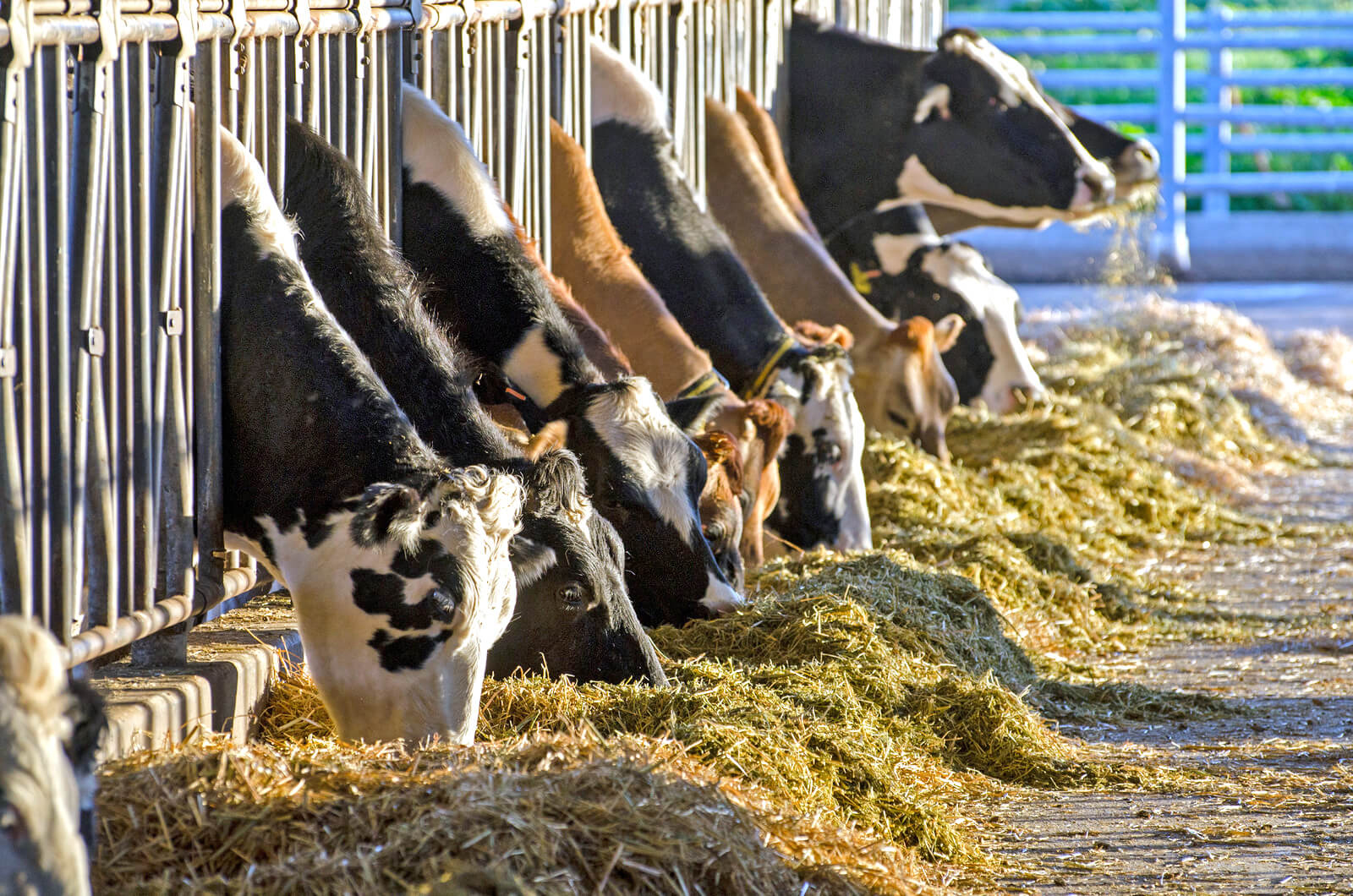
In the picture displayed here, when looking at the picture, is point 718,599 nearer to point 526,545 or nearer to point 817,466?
point 526,545

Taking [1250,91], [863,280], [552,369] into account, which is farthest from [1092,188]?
[1250,91]

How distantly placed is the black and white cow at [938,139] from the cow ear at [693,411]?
4.33 m

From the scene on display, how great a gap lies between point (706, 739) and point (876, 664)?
3.61 ft

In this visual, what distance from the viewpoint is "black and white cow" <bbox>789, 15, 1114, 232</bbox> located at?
938 cm

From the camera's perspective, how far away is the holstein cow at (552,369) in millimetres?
4609

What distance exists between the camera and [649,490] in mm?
4629

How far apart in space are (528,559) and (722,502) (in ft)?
5.25

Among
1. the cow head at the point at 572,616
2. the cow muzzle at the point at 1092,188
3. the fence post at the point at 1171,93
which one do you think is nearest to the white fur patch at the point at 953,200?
the cow muzzle at the point at 1092,188

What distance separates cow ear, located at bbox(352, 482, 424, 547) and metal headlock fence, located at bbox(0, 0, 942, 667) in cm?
50

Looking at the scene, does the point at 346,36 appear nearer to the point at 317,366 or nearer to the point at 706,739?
the point at 317,366

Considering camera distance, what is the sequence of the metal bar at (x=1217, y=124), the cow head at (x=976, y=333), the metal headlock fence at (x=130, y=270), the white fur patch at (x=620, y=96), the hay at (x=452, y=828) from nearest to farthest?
the hay at (x=452, y=828) < the metal headlock fence at (x=130, y=270) < the white fur patch at (x=620, y=96) < the cow head at (x=976, y=333) < the metal bar at (x=1217, y=124)

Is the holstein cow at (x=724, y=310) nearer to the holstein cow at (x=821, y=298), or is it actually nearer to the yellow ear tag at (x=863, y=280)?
the holstein cow at (x=821, y=298)

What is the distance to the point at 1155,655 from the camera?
5.83m

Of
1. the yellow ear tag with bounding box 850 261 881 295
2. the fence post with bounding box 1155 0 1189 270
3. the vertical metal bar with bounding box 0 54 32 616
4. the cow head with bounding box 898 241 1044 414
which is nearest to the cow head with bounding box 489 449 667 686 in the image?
the vertical metal bar with bounding box 0 54 32 616
